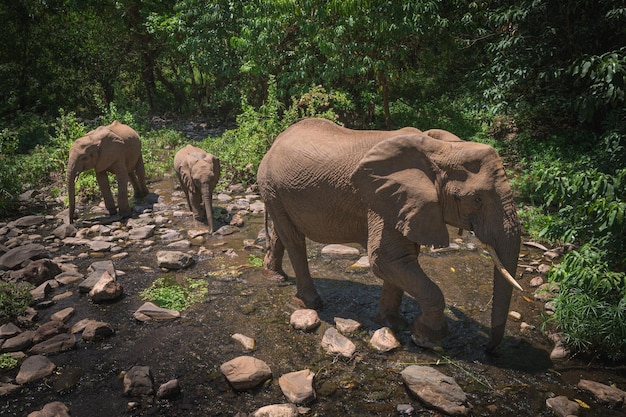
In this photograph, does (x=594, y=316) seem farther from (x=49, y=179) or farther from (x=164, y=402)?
(x=49, y=179)

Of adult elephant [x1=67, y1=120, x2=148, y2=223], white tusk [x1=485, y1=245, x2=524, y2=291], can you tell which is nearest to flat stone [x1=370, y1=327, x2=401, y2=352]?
white tusk [x1=485, y1=245, x2=524, y2=291]

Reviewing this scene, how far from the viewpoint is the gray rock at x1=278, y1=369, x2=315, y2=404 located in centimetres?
445

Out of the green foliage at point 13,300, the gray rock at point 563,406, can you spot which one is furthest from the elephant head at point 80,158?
the gray rock at point 563,406

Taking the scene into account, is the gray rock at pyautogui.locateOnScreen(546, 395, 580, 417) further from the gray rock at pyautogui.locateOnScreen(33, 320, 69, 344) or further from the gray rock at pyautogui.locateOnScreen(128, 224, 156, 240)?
the gray rock at pyautogui.locateOnScreen(128, 224, 156, 240)

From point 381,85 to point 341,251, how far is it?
7976mm

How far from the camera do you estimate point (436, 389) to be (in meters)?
4.43

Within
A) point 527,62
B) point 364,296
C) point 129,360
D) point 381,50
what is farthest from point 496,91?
point 129,360

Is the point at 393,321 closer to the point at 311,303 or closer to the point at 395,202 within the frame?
the point at 311,303

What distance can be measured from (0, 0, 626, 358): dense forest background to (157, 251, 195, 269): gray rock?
4.37 m

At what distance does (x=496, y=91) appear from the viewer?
32.9 feet

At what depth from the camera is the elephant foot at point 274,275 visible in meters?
7.11

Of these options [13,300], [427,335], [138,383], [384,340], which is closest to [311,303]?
[384,340]

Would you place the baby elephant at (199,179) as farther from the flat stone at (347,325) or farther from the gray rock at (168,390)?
the gray rock at (168,390)

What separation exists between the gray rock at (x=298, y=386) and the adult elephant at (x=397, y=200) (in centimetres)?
141
